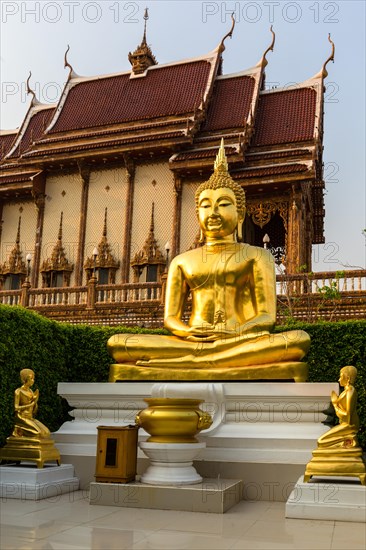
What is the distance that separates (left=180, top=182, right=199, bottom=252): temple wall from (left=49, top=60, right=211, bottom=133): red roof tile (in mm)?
2568

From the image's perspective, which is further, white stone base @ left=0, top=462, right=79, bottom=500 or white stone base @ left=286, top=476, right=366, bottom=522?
white stone base @ left=0, top=462, right=79, bottom=500

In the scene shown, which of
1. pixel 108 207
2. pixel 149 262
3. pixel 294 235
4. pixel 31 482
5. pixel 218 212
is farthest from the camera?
pixel 108 207

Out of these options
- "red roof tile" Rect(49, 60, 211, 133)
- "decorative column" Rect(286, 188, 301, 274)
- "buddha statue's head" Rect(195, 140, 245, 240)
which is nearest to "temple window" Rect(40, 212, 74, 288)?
"red roof tile" Rect(49, 60, 211, 133)

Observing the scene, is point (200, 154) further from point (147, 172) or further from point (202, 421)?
point (202, 421)

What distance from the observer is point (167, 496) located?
4.02 metres

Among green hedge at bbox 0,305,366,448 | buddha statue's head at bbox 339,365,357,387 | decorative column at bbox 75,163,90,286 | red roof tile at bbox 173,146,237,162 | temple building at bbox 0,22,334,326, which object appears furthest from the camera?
decorative column at bbox 75,163,90,286

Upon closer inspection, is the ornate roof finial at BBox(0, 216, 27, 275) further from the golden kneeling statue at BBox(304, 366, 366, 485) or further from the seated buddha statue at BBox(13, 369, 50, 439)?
the golden kneeling statue at BBox(304, 366, 366, 485)

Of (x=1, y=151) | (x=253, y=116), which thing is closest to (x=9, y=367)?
(x=253, y=116)

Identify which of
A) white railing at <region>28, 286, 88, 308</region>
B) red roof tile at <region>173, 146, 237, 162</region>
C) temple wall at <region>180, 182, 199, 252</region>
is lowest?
white railing at <region>28, 286, 88, 308</region>

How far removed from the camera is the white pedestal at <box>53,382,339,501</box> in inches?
184

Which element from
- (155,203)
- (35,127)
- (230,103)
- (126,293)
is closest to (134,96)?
(230,103)

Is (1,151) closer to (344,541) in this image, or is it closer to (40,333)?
(40,333)

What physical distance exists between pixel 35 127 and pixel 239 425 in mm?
17696

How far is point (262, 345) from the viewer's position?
5.45 m
